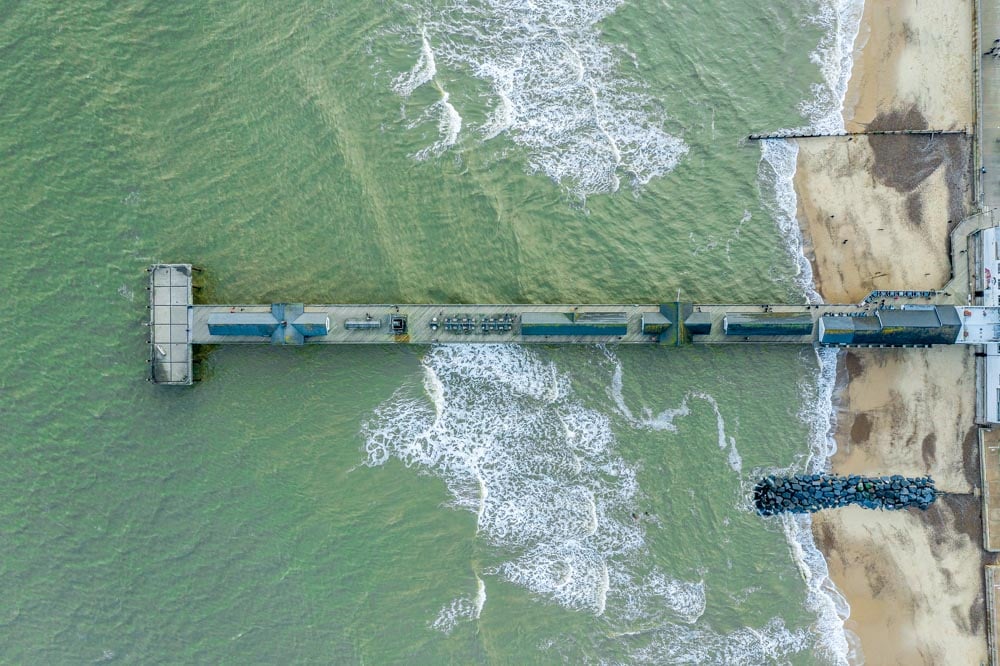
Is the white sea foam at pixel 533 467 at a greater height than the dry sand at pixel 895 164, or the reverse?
the dry sand at pixel 895 164

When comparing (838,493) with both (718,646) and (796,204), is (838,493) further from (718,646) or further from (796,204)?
(796,204)

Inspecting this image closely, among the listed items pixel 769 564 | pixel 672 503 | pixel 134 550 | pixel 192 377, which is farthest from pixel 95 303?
pixel 769 564

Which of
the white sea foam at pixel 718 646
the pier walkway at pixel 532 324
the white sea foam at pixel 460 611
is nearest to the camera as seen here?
the pier walkway at pixel 532 324

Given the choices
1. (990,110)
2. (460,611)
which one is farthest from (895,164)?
(460,611)

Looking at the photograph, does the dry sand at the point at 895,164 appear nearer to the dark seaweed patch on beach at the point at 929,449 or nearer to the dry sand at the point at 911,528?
the dry sand at the point at 911,528

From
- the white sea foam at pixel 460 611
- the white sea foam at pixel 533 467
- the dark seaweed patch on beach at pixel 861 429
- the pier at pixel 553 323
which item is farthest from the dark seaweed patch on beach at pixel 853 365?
the white sea foam at pixel 460 611

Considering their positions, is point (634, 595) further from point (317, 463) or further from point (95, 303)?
point (95, 303)
